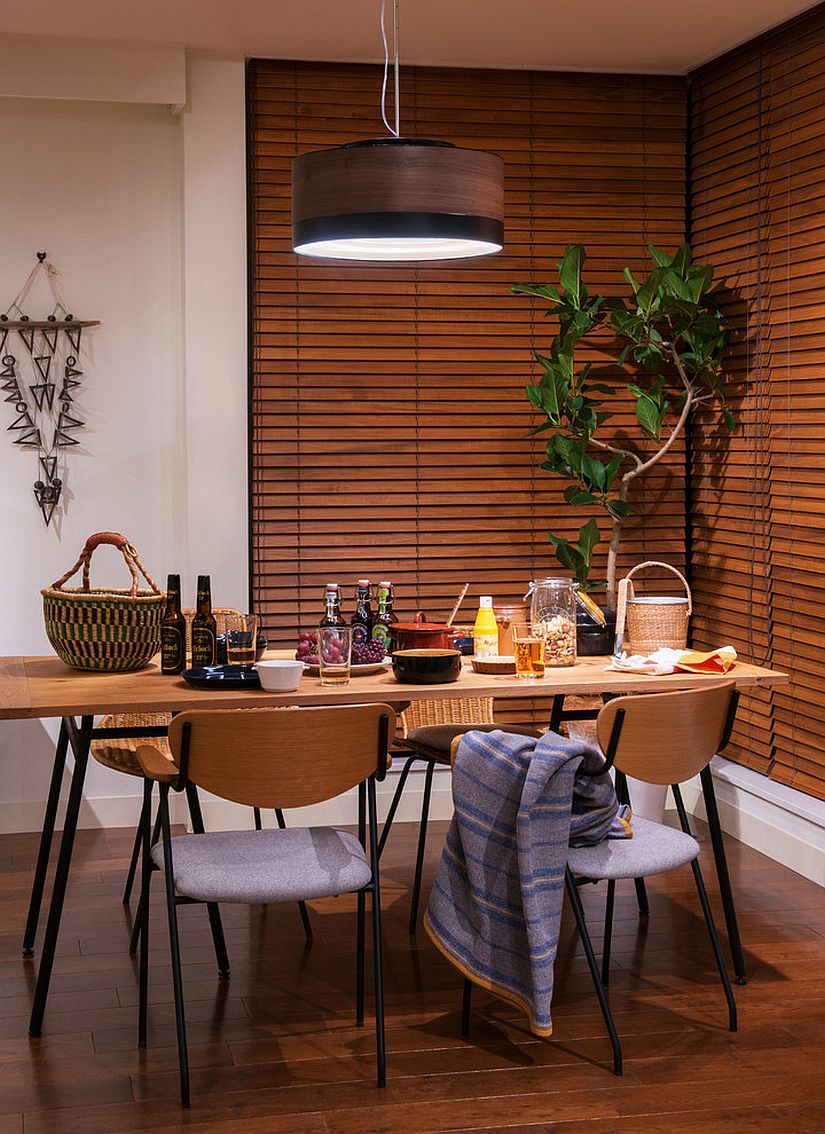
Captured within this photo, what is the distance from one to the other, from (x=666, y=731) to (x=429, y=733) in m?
0.98

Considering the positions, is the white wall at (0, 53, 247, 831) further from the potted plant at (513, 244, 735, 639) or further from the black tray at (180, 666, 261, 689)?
the black tray at (180, 666, 261, 689)

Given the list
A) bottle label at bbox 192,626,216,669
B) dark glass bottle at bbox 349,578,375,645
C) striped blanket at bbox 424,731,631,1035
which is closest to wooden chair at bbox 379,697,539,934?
dark glass bottle at bbox 349,578,375,645

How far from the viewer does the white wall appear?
508 cm

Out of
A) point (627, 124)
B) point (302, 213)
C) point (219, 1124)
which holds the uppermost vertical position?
point (627, 124)

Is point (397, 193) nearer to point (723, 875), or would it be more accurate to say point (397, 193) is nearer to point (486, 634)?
point (486, 634)

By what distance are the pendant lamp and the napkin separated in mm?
1247

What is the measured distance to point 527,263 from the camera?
5.33 metres

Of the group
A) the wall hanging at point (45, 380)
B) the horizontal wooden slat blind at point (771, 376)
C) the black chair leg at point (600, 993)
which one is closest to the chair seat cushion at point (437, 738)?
the black chair leg at point (600, 993)

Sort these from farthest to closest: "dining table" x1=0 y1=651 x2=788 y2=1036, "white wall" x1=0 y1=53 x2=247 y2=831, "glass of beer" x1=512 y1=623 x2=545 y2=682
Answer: "white wall" x1=0 y1=53 x2=247 y2=831
"glass of beer" x1=512 y1=623 x2=545 y2=682
"dining table" x1=0 y1=651 x2=788 y2=1036

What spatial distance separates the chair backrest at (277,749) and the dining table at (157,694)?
332 millimetres

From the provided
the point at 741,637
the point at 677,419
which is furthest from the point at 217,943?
the point at 677,419

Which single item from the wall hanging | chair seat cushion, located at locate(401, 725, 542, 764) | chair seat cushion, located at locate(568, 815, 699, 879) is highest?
the wall hanging

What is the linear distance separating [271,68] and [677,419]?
2049 mm

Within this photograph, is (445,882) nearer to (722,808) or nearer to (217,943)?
(217,943)
